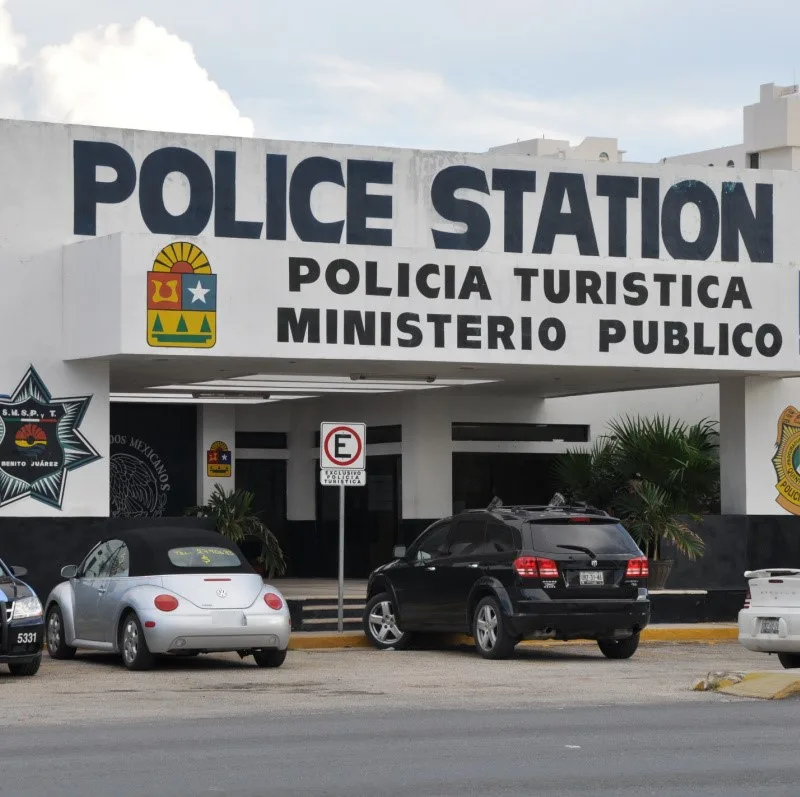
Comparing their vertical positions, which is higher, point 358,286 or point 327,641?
point 358,286

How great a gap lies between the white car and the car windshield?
510 cm

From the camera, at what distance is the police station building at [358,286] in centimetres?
2053

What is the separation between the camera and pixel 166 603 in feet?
54.6

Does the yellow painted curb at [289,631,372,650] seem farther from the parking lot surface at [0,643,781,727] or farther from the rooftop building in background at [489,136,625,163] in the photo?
the rooftop building in background at [489,136,625,163]

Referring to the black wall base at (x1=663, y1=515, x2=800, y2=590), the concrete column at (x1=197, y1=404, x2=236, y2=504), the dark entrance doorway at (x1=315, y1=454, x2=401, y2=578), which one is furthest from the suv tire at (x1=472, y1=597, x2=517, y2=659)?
the concrete column at (x1=197, y1=404, x2=236, y2=504)

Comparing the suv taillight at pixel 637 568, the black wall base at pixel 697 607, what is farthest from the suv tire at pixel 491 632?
the black wall base at pixel 697 607

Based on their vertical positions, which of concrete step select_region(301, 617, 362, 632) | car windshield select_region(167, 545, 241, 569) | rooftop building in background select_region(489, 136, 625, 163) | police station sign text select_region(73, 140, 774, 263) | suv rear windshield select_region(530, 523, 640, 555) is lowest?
concrete step select_region(301, 617, 362, 632)

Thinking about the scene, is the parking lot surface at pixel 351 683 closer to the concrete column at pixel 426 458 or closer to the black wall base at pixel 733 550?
the black wall base at pixel 733 550

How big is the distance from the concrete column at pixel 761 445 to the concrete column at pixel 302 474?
28.3 ft

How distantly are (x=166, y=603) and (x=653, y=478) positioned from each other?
10482 millimetres

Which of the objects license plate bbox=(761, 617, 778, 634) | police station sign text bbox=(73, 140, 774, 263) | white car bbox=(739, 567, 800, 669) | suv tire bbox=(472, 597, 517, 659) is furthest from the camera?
police station sign text bbox=(73, 140, 774, 263)

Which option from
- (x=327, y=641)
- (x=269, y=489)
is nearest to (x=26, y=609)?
(x=327, y=641)

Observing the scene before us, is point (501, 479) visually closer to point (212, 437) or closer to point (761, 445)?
point (212, 437)

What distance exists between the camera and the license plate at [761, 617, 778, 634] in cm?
1645
